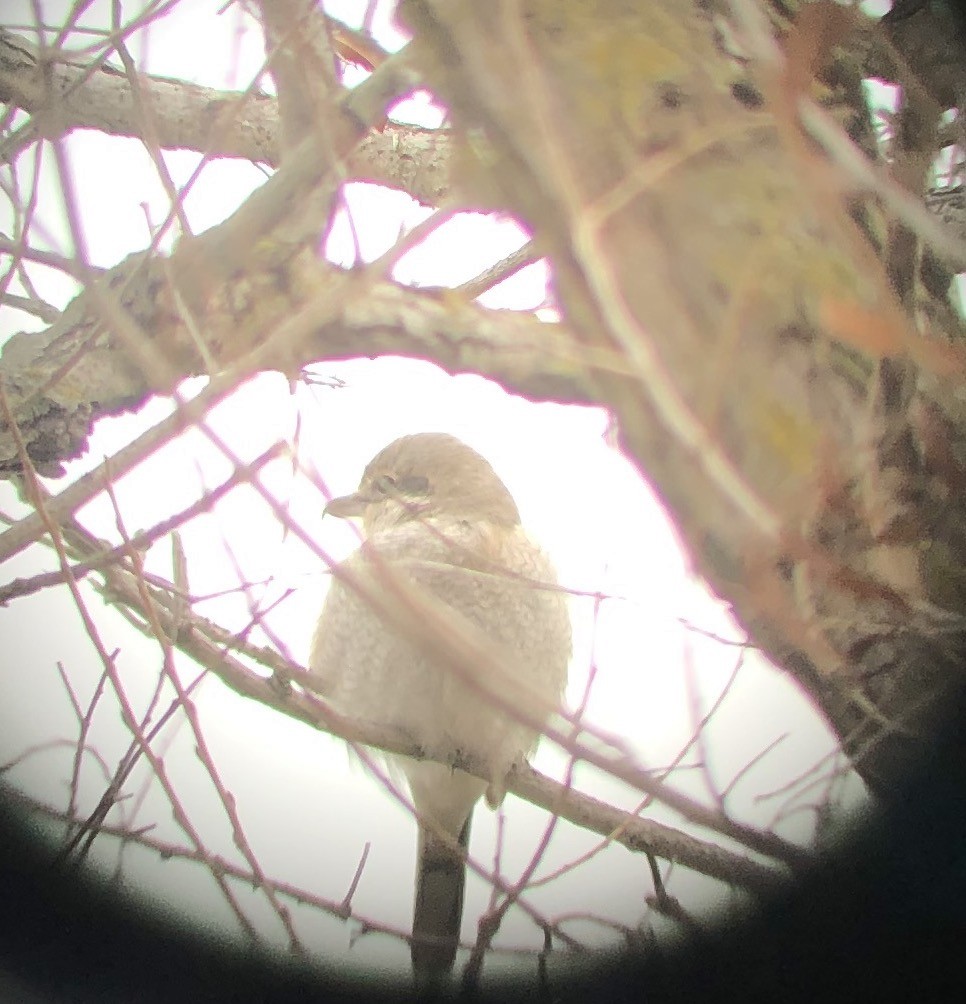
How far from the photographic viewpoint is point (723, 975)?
65cm

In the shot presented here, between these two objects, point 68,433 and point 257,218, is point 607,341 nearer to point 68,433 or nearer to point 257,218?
point 257,218

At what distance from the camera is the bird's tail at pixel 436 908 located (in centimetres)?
67

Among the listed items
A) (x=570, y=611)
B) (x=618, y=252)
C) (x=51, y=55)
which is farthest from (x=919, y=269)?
(x=51, y=55)

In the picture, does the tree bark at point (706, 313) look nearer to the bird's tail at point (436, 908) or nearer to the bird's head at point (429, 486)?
the bird's head at point (429, 486)

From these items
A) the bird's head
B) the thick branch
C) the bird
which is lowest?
the bird

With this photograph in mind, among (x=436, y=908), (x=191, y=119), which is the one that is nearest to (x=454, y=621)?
(x=436, y=908)

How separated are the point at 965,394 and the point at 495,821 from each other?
1.68 ft

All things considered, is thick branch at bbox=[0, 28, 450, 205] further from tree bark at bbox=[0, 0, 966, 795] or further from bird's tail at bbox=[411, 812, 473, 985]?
bird's tail at bbox=[411, 812, 473, 985]

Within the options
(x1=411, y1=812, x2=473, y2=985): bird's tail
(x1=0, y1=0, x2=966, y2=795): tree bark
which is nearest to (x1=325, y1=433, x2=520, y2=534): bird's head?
(x1=0, y1=0, x2=966, y2=795): tree bark

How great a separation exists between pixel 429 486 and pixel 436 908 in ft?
1.25

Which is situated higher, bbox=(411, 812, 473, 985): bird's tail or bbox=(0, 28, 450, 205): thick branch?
bbox=(0, 28, 450, 205): thick branch

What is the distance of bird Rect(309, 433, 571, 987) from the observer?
69 centimetres

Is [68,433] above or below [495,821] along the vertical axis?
above

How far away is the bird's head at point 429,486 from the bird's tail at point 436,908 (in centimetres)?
28
